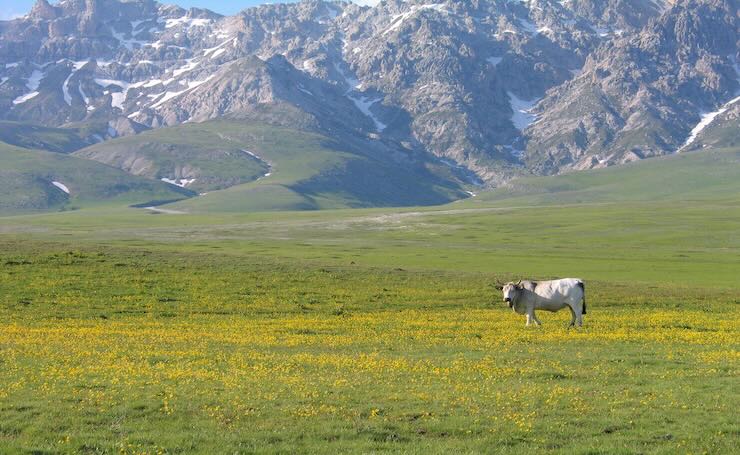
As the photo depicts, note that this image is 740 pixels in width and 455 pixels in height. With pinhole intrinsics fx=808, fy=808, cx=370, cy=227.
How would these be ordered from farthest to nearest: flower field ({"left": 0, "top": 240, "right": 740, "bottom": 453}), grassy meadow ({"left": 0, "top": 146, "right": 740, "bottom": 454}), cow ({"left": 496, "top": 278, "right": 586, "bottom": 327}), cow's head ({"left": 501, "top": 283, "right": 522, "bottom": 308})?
cow's head ({"left": 501, "top": 283, "right": 522, "bottom": 308}) < cow ({"left": 496, "top": 278, "right": 586, "bottom": 327}) < grassy meadow ({"left": 0, "top": 146, "right": 740, "bottom": 454}) < flower field ({"left": 0, "top": 240, "right": 740, "bottom": 453})

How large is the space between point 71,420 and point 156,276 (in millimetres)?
50337

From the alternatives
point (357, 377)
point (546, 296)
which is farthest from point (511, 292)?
point (357, 377)

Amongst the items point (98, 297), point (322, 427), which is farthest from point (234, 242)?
point (322, 427)

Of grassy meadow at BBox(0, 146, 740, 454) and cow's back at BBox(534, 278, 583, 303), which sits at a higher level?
cow's back at BBox(534, 278, 583, 303)

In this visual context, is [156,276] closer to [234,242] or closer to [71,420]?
[71,420]

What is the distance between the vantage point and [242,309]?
53438 mm

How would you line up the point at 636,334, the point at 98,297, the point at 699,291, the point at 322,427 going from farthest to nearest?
the point at 699,291, the point at 98,297, the point at 636,334, the point at 322,427

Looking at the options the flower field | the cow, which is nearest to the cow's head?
the cow

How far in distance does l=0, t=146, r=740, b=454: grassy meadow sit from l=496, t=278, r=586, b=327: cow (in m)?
1.06

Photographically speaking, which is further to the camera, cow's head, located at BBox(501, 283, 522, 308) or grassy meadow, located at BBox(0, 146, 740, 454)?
cow's head, located at BBox(501, 283, 522, 308)

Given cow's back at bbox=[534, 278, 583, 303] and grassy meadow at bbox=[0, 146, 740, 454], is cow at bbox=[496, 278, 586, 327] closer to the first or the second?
cow's back at bbox=[534, 278, 583, 303]

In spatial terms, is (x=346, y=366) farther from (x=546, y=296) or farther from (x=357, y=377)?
(x=546, y=296)

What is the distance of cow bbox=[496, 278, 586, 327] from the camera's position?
44.3m

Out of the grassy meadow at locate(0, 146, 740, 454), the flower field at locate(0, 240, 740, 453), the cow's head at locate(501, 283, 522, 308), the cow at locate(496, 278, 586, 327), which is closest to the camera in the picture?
the flower field at locate(0, 240, 740, 453)
